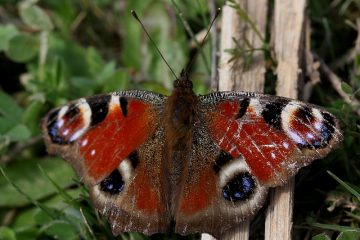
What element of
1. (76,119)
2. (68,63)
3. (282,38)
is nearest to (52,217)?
(76,119)

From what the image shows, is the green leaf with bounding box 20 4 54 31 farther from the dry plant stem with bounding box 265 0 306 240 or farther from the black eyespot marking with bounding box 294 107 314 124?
the black eyespot marking with bounding box 294 107 314 124

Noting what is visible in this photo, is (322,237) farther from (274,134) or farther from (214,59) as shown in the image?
(214,59)

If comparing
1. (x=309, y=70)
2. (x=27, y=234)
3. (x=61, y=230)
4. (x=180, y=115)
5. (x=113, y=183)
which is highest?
(x=180, y=115)

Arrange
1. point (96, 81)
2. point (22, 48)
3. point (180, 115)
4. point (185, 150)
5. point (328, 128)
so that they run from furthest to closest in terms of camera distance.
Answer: point (22, 48)
point (96, 81)
point (180, 115)
point (185, 150)
point (328, 128)

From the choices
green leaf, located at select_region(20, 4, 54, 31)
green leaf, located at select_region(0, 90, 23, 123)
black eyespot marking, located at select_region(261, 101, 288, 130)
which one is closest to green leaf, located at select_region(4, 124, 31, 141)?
green leaf, located at select_region(0, 90, 23, 123)

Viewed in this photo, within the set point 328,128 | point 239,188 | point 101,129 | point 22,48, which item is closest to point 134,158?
point 101,129

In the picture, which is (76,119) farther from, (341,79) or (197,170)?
(341,79)

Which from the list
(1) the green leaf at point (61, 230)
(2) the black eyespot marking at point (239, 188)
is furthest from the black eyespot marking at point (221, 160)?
(1) the green leaf at point (61, 230)
